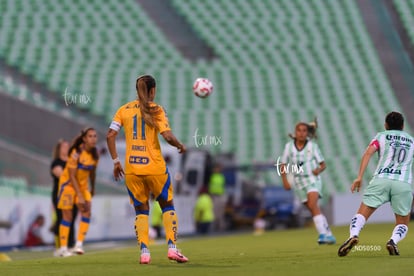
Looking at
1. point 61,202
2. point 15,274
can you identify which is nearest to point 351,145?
point 61,202

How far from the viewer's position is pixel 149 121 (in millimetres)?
11281

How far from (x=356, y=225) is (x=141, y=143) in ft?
8.46

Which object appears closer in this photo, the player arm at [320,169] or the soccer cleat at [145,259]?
the soccer cleat at [145,259]

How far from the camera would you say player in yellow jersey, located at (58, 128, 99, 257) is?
54.1 ft

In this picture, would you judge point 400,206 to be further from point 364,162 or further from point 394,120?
point 394,120

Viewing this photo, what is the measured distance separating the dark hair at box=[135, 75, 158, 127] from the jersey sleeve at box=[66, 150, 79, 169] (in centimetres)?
549

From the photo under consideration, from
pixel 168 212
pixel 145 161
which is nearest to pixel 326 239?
pixel 168 212

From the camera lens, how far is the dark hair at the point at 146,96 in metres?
11.2

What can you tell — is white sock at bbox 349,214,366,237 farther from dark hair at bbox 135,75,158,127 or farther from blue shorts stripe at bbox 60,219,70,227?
blue shorts stripe at bbox 60,219,70,227

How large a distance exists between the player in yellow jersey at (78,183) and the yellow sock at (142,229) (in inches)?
199

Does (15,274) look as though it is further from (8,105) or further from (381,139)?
(8,105)

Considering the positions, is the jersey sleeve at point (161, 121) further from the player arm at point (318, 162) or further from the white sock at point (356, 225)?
the player arm at point (318, 162)

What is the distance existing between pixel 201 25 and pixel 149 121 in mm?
29348

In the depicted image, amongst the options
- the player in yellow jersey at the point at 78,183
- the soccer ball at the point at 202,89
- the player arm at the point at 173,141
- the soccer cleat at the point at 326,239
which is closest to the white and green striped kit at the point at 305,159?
the soccer cleat at the point at 326,239
